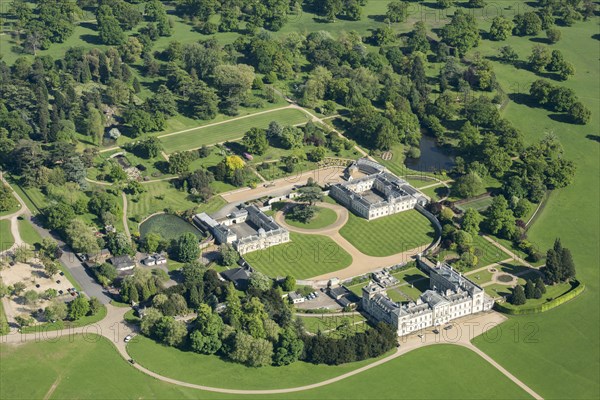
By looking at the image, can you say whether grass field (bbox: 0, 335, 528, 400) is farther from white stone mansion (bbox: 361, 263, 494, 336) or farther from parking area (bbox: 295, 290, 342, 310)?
parking area (bbox: 295, 290, 342, 310)

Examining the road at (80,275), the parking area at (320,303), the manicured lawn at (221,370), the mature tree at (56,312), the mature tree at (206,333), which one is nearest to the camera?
the manicured lawn at (221,370)

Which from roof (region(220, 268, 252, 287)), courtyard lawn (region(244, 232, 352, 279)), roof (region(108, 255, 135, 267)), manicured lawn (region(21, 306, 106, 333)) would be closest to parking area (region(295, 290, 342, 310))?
courtyard lawn (region(244, 232, 352, 279))

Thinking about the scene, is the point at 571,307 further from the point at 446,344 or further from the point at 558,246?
the point at 446,344

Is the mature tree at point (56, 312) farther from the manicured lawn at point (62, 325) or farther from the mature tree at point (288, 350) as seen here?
the mature tree at point (288, 350)

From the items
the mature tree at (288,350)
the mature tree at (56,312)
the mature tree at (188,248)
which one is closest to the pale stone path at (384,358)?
the mature tree at (56,312)

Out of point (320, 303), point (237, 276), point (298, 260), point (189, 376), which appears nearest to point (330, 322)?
point (320, 303)

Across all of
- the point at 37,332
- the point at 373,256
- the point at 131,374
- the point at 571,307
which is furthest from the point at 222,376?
the point at 571,307

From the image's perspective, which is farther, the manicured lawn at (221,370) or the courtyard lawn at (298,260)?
the courtyard lawn at (298,260)
